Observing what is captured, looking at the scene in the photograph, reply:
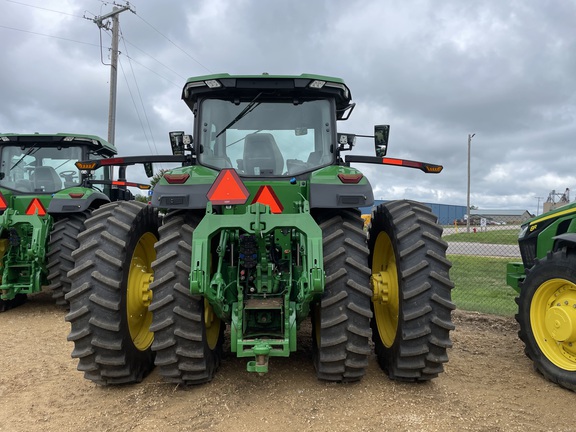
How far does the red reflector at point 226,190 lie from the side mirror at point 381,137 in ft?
5.64

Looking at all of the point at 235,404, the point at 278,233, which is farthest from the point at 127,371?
the point at 278,233

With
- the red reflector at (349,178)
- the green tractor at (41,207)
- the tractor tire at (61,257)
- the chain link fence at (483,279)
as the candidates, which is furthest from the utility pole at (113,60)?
the red reflector at (349,178)

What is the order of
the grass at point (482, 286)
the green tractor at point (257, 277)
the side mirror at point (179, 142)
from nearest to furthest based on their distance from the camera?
1. the green tractor at point (257, 277)
2. the side mirror at point (179, 142)
3. the grass at point (482, 286)

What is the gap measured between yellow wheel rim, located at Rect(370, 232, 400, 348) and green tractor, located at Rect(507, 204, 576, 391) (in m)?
1.19

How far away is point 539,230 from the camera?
184 inches

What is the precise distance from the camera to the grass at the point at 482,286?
22.0 feet

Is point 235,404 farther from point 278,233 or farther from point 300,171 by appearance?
point 300,171

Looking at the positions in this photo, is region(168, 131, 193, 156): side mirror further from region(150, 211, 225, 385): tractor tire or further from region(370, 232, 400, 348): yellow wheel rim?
region(370, 232, 400, 348): yellow wheel rim

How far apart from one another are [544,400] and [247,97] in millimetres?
3390

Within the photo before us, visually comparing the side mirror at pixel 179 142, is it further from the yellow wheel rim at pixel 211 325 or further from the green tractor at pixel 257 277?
the yellow wheel rim at pixel 211 325

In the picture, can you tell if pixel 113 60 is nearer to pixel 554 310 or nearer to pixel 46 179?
pixel 46 179

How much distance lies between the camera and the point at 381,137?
441cm

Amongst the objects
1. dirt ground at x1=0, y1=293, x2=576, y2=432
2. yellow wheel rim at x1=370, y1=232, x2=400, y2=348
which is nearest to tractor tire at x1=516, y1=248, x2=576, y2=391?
dirt ground at x1=0, y1=293, x2=576, y2=432

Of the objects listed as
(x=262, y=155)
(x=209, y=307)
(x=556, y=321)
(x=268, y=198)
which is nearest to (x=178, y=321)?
(x=209, y=307)
